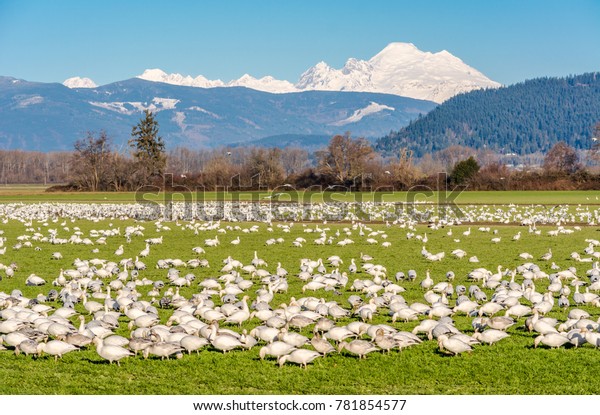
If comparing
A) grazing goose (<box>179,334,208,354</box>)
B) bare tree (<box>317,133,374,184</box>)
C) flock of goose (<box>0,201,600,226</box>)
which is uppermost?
bare tree (<box>317,133,374,184</box>)

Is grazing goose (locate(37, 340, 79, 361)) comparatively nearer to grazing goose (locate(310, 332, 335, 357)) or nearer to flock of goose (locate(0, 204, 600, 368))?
flock of goose (locate(0, 204, 600, 368))

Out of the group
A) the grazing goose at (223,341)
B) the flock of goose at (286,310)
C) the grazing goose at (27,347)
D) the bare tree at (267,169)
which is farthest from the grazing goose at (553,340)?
the bare tree at (267,169)

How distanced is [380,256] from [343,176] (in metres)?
71.9

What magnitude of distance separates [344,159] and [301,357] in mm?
88260

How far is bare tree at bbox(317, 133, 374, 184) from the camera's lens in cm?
9538

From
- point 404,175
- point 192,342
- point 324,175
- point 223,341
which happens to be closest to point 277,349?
point 223,341

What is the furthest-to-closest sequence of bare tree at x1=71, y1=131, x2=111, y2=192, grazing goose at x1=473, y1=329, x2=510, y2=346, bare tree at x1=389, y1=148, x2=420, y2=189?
bare tree at x1=71, y1=131, x2=111, y2=192, bare tree at x1=389, y1=148, x2=420, y2=189, grazing goose at x1=473, y1=329, x2=510, y2=346

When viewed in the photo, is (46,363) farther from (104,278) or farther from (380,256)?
(380,256)

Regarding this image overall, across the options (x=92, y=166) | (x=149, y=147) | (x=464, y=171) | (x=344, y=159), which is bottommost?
(x=464, y=171)

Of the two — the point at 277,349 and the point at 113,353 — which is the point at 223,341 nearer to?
the point at 277,349

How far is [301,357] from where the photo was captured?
10.5 m

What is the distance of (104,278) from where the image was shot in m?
19.0

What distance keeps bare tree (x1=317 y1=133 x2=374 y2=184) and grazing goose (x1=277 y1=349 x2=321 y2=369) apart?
274 ft

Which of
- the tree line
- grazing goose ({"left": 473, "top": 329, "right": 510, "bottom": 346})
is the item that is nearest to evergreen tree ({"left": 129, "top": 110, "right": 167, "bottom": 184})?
the tree line
